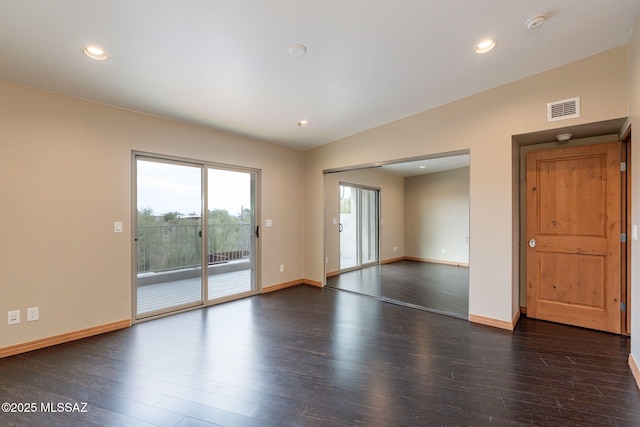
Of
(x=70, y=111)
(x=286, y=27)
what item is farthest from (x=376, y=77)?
(x=70, y=111)

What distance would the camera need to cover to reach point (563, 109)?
9.64 feet

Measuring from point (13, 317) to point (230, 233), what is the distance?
2.43 m

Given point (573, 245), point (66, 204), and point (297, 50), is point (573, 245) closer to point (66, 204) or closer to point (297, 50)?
point (297, 50)

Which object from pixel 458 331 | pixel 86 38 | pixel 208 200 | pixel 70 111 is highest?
pixel 86 38

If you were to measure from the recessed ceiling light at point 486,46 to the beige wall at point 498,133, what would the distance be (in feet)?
3.14

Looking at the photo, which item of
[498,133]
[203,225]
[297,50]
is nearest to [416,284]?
[498,133]

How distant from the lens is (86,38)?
210 centimetres

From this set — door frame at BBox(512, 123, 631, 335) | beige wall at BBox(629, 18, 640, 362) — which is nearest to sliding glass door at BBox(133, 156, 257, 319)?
door frame at BBox(512, 123, 631, 335)

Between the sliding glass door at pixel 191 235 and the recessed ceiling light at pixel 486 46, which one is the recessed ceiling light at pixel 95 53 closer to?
the sliding glass door at pixel 191 235

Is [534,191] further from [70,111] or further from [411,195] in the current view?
[70,111]

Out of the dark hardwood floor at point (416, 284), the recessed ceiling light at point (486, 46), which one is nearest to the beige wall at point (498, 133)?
the dark hardwood floor at point (416, 284)

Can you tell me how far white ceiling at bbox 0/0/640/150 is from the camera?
1.94 m

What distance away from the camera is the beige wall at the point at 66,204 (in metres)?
2.71

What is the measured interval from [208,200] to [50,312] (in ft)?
6.81
